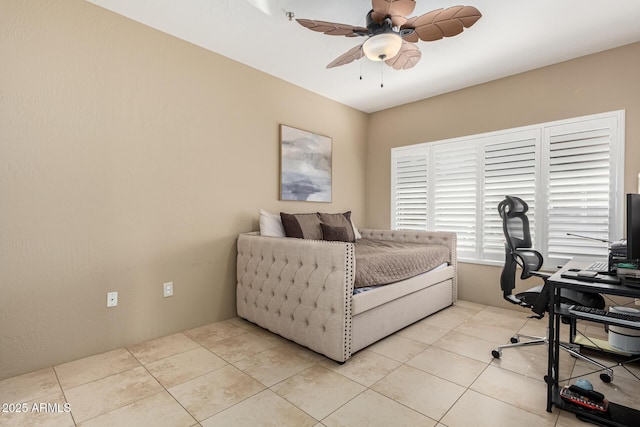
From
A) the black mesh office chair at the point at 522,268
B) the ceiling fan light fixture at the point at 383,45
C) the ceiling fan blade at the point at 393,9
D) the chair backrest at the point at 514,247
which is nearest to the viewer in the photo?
the ceiling fan blade at the point at 393,9

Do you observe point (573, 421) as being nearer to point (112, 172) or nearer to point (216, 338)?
point (216, 338)

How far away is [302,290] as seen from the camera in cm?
239

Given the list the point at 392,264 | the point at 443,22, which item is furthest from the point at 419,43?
the point at 392,264

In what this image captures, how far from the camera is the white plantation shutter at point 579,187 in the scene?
115 inches

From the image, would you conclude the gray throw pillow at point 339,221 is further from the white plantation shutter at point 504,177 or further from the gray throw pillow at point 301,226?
the white plantation shutter at point 504,177

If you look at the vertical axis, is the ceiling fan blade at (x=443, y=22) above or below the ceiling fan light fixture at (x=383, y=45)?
above

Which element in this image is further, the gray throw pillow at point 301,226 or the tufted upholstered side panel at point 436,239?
the tufted upholstered side panel at point 436,239

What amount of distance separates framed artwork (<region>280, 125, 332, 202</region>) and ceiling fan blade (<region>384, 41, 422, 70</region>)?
1512mm

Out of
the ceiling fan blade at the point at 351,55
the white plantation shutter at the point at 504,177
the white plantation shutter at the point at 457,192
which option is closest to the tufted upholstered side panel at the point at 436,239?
the white plantation shutter at the point at 457,192

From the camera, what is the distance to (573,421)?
1597mm

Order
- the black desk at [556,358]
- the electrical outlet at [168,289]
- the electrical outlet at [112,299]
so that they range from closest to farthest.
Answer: the black desk at [556,358] → the electrical outlet at [112,299] → the electrical outlet at [168,289]

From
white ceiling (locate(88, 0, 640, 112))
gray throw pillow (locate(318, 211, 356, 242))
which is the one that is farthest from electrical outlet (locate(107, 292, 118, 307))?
white ceiling (locate(88, 0, 640, 112))

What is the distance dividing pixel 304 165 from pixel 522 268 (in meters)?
2.49

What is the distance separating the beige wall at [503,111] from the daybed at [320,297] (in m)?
1.48
